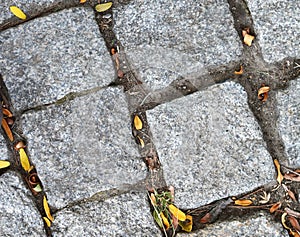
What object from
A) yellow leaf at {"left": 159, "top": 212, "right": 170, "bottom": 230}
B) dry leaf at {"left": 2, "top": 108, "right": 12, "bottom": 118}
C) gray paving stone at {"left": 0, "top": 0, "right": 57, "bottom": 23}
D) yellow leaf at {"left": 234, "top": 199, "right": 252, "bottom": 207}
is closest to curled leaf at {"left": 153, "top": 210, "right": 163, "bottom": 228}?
yellow leaf at {"left": 159, "top": 212, "right": 170, "bottom": 230}

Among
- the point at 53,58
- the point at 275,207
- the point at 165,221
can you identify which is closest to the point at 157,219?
the point at 165,221

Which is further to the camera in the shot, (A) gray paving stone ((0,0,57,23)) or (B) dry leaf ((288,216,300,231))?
(A) gray paving stone ((0,0,57,23))

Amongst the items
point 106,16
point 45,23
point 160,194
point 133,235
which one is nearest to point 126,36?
point 106,16

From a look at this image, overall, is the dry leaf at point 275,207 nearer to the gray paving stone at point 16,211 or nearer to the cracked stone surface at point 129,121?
the cracked stone surface at point 129,121

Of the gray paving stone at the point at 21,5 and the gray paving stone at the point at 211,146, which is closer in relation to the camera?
the gray paving stone at the point at 211,146

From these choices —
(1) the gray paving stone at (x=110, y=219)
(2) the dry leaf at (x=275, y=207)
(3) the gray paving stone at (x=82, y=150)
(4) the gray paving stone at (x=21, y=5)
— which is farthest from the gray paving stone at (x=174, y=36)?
(2) the dry leaf at (x=275, y=207)

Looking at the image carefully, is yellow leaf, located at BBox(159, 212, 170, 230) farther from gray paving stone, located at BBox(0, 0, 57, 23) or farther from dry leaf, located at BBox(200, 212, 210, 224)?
gray paving stone, located at BBox(0, 0, 57, 23)
